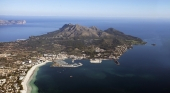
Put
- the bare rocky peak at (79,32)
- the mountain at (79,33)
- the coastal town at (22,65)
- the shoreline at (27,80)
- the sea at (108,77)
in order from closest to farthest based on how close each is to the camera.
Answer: the shoreline at (27,80) < the sea at (108,77) < the coastal town at (22,65) < the mountain at (79,33) < the bare rocky peak at (79,32)

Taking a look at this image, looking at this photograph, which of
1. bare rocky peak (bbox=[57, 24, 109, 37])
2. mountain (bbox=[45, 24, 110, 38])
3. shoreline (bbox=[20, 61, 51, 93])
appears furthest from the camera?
bare rocky peak (bbox=[57, 24, 109, 37])

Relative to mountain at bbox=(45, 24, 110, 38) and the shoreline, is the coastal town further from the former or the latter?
mountain at bbox=(45, 24, 110, 38)


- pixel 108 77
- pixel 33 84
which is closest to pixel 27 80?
pixel 33 84

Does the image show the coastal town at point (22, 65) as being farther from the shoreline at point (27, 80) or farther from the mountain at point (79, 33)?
the mountain at point (79, 33)

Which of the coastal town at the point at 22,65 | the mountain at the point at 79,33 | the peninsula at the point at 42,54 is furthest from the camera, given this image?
the mountain at the point at 79,33

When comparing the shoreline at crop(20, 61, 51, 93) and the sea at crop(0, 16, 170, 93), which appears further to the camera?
the sea at crop(0, 16, 170, 93)

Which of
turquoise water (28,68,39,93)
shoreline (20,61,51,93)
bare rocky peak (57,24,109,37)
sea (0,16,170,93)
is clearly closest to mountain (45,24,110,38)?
bare rocky peak (57,24,109,37)

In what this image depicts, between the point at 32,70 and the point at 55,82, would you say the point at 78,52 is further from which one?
the point at 55,82

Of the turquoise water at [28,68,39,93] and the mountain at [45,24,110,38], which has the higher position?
the mountain at [45,24,110,38]

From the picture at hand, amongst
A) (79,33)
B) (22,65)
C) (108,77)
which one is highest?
(79,33)

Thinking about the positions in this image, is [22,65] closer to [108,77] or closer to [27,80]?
[27,80]

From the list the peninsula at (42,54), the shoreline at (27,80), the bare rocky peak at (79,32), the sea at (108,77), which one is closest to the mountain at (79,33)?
the bare rocky peak at (79,32)

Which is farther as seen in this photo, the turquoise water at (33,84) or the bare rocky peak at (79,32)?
the bare rocky peak at (79,32)
